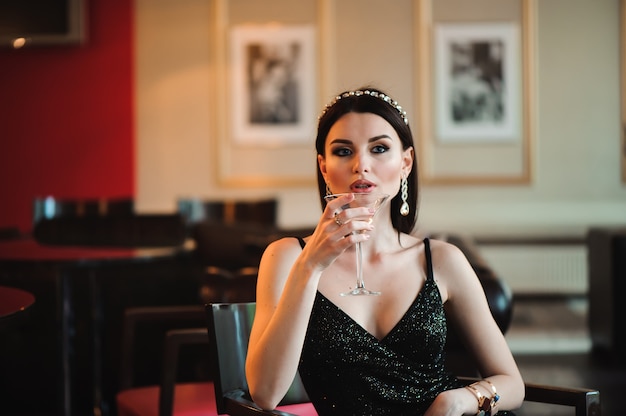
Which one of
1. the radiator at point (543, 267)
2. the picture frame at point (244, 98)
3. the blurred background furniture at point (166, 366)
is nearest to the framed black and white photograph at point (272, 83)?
the picture frame at point (244, 98)

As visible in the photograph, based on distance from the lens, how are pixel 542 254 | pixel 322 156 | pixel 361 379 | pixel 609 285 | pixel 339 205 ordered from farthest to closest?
pixel 542 254, pixel 609 285, pixel 322 156, pixel 361 379, pixel 339 205

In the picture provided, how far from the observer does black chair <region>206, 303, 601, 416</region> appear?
1821mm

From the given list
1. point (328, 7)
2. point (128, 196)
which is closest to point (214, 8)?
point (328, 7)

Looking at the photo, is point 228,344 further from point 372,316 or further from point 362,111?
point 362,111

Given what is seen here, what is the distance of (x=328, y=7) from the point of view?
731cm

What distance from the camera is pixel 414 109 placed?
7.36 m

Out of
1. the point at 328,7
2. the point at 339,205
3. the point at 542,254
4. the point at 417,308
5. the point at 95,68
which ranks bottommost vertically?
the point at 542,254

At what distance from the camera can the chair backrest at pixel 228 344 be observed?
1.85 m

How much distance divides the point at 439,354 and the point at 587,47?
19.9 ft

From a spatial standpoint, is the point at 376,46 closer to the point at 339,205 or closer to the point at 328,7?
the point at 328,7

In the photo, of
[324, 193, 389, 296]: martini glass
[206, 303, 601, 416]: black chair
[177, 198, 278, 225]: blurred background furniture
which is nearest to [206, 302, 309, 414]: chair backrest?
[206, 303, 601, 416]: black chair

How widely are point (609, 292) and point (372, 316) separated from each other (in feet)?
12.6

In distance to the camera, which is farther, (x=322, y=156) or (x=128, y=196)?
(x=128, y=196)

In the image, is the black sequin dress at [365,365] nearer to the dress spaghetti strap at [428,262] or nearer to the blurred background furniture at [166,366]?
the dress spaghetti strap at [428,262]
